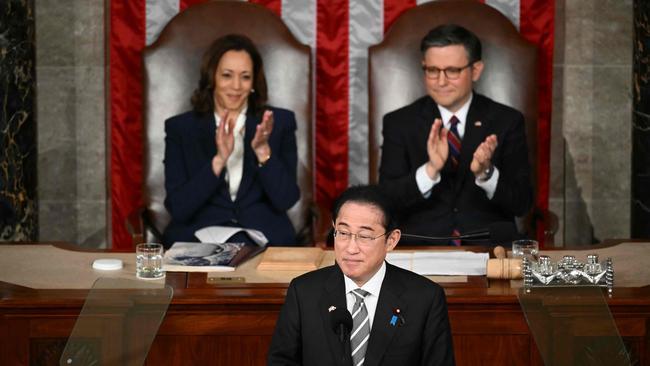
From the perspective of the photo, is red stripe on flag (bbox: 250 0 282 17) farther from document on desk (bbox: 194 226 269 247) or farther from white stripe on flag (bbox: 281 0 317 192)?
document on desk (bbox: 194 226 269 247)

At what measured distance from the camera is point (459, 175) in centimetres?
595

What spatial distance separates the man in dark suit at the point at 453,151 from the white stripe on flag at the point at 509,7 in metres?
0.49

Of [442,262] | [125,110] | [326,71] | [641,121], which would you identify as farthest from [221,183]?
[641,121]

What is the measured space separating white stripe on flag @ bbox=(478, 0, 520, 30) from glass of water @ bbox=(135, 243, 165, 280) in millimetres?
2754

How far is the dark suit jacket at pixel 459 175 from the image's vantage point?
584 centimetres

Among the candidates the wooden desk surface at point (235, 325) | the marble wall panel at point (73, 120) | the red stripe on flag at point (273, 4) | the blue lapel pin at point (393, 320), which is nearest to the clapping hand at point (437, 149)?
the red stripe on flag at point (273, 4)

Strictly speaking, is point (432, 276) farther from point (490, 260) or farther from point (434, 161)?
point (434, 161)

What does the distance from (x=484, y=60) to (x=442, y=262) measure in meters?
1.87

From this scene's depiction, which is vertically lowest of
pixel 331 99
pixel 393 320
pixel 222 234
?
pixel 393 320

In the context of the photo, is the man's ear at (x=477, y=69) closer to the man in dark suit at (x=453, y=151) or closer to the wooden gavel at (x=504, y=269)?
the man in dark suit at (x=453, y=151)

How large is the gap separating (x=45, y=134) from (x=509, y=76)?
2.51 m

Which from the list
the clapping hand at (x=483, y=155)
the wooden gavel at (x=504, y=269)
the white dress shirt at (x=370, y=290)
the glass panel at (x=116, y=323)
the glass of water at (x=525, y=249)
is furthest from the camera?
the clapping hand at (x=483, y=155)

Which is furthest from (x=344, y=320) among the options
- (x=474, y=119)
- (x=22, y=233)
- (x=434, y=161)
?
(x=22, y=233)

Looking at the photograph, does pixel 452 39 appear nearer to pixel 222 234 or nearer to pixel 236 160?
pixel 236 160
